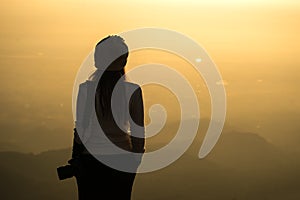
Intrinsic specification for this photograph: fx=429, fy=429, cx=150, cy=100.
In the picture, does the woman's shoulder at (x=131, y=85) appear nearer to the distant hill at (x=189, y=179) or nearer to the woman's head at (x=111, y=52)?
the woman's head at (x=111, y=52)

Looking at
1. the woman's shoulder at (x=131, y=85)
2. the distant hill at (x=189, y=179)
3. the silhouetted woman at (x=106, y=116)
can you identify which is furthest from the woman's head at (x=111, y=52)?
the distant hill at (x=189, y=179)

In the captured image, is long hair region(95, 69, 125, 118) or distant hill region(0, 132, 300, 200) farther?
distant hill region(0, 132, 300, 200)

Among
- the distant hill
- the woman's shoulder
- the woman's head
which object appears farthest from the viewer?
the distant hill

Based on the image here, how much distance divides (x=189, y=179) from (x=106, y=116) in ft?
528

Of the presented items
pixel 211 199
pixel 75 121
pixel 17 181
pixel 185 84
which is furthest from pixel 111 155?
pixel 17 181

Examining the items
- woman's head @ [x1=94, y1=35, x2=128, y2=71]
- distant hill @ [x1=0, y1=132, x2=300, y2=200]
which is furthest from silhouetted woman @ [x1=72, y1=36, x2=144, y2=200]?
distant hill @ [x1=0, y1=132, x2=300, y2=200]

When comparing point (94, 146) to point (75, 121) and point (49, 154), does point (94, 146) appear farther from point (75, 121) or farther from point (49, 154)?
point (49, 154)

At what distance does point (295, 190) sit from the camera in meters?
154

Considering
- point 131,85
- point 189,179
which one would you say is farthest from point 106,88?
point 189,179

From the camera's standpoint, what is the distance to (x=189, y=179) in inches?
6304

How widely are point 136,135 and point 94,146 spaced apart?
0.29 m

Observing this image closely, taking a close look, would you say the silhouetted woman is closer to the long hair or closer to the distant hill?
the long hair

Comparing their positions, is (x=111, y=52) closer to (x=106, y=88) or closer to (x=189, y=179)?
(x=106, y=88)

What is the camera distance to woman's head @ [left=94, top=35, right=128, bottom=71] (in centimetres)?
265
